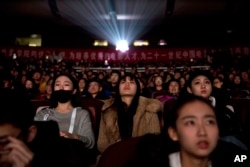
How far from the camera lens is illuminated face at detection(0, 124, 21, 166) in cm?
111

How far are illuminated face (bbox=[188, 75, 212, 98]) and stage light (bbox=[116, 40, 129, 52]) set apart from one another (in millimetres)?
11775

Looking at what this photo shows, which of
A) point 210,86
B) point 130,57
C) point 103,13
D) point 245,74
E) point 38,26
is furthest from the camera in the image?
point 38,26

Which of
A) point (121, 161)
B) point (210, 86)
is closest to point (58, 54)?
point (210, 86)

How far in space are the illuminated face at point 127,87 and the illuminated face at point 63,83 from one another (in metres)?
0.48

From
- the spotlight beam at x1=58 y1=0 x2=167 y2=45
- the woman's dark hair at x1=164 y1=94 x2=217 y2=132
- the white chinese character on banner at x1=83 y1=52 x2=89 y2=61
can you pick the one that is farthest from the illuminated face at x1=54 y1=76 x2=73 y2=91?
the white chinese character on banner at x1=83 y1=52 x2=89 y2=61

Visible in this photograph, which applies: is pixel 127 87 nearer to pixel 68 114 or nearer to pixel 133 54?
pixel 68 114

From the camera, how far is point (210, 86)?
3.06 meters

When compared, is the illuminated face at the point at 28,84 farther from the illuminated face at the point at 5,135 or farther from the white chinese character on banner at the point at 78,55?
the white chinese character on banner at the point at 78,55

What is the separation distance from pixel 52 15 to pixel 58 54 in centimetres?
159

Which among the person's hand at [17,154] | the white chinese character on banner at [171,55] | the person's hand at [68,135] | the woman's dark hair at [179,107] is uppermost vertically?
the white chinese character on banner at [171,55]

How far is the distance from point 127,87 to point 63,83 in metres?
0.61

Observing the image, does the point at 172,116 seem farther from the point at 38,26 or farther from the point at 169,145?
Answer: the point at 38,26

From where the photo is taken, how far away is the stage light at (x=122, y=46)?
1487cm

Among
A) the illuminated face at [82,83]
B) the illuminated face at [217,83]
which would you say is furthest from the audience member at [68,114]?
the illuminated face at [217,83]
